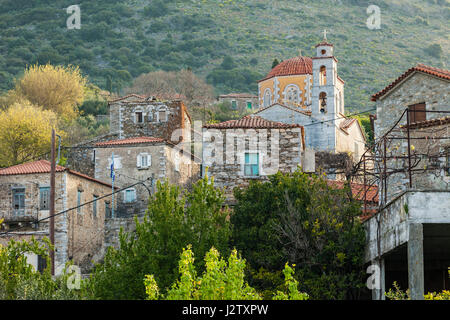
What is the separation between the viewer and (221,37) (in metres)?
130

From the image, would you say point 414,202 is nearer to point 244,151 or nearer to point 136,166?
point 244,151

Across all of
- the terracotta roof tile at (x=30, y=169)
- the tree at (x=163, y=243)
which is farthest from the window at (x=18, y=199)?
the tree at (x=163, y=243)

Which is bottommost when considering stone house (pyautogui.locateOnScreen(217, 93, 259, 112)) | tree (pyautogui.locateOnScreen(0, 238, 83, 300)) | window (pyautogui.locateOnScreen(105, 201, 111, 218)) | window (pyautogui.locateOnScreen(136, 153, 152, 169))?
tree (pyautogui.locateOnScreen(0, 238, 83, 300))

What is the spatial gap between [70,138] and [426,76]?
32.0 metres

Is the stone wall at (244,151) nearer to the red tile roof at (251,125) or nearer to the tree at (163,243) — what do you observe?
the red tile roof at (251,125)

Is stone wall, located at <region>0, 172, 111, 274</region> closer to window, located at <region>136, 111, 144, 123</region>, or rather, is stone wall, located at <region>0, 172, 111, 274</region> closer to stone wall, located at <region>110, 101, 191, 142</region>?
stone wall, located at <region>110, 101, 191, 142</region>

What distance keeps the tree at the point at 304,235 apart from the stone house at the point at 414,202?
0.98 m

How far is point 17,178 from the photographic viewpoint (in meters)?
41.4

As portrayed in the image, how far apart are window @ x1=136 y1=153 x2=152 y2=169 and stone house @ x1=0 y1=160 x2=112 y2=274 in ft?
18.4

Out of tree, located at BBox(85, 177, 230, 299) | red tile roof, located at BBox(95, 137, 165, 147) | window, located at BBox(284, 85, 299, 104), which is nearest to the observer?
tree, located at BBox(85, 177, 230, 299)

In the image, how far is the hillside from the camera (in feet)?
366

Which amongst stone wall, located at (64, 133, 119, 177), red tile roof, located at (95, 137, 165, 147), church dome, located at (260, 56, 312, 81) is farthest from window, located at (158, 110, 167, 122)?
church dome, located at (260, 56, 312, 81)

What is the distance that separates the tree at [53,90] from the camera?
70625 mm

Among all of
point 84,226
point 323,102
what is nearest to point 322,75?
point 323,102
